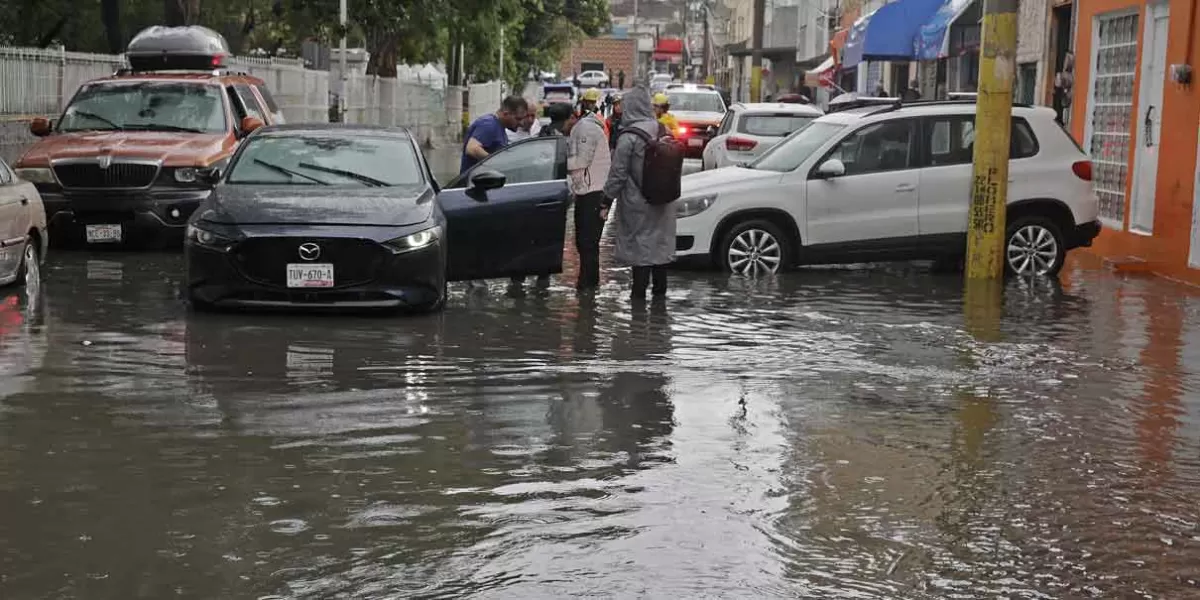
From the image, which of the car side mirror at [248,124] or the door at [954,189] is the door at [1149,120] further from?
the car side mirror at [248,124]

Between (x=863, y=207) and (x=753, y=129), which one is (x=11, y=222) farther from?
(x=753, y=129)

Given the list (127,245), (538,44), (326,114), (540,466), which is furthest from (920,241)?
(538,44)

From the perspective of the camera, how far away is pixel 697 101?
123ft

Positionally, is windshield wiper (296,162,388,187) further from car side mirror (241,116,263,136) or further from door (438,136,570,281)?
car side mirror (241,116,263,136)

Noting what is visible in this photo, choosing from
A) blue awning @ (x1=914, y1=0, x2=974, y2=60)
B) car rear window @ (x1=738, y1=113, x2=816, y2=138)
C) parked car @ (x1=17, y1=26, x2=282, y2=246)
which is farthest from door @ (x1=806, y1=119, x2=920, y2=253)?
blue awning @ (x1=914, y1=0, x2=974, y2=60)

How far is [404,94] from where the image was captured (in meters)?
45.3

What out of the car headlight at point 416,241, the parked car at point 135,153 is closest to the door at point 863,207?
the car headlight at point 416,241

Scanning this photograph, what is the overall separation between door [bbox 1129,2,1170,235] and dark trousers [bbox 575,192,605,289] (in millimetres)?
7099

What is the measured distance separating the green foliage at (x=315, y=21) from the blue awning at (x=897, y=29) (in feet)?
21.7

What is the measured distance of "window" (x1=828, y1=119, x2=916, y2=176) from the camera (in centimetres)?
1608

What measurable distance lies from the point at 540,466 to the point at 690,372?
110 inches

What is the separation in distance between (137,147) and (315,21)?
15381 millimetres

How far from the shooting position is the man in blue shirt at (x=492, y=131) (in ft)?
51.5

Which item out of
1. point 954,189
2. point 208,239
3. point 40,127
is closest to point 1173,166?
point 954,189
